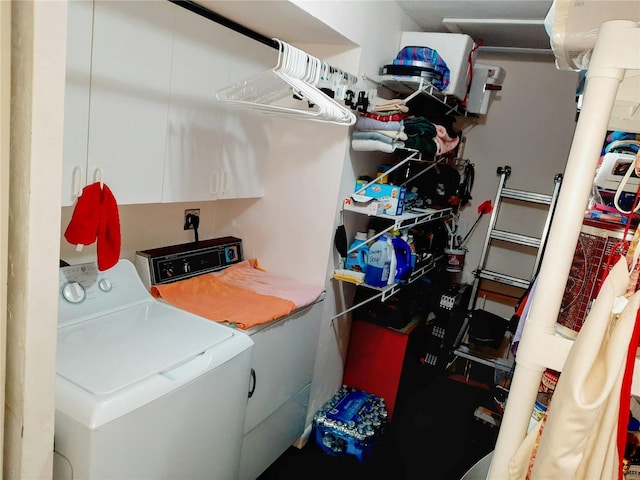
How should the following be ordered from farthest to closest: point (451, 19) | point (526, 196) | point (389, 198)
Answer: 1. point (526, 196)
2. point (451, 19)
3. point (389, 198)

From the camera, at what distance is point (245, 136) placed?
7.61 ft

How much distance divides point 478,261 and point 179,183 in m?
2.51

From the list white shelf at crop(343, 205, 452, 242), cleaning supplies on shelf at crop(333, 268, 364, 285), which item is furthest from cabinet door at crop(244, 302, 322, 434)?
white shelf at crop(343, 205, 452, 242)

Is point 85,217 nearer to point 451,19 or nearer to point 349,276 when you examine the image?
point 349,276

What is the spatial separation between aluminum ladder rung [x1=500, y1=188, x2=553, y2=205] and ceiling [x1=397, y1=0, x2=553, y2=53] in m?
0.96

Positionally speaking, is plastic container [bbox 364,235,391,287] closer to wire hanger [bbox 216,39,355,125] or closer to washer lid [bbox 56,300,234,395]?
wire hanger [bbox 216,39,355,125]

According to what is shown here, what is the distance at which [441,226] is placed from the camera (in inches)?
134

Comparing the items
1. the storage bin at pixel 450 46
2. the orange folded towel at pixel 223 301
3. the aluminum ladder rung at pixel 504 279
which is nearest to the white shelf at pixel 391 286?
the aluminum ladder rung at pixel 504 279

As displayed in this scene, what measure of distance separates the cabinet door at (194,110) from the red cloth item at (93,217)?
0.34m

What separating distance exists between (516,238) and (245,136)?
84.1 inches

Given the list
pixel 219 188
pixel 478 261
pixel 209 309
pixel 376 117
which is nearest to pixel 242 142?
pixel 219 188

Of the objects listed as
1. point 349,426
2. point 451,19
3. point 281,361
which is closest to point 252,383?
point 281,361

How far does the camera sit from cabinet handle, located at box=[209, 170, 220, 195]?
215 centimetres

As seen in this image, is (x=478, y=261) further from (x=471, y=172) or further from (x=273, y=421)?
(x=273, y=421)
